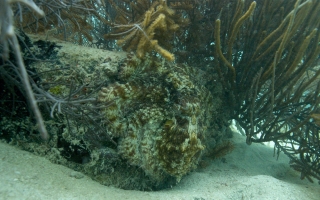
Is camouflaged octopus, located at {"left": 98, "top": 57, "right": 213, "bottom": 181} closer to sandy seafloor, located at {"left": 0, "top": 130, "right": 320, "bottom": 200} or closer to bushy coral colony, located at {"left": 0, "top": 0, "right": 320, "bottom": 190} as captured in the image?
bushy coral colony, located at {"left": 0, "top": 0, "right": 320, "bottom": 190}

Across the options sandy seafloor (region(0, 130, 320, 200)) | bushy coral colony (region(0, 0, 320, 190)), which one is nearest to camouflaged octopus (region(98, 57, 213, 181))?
bushy coral colony (region(0, 0, 320, 190))

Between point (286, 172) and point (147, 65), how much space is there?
282cm

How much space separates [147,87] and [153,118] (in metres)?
0.34

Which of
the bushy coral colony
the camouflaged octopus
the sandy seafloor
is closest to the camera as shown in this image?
the sandy seafloor

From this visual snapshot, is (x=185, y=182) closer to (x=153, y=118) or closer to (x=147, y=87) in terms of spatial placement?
(x=153, y=118)

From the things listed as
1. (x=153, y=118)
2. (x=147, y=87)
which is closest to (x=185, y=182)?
(x=153, y=118)

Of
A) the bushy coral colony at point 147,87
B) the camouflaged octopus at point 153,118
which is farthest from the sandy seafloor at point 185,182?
the camouflaged octopus at point 153,118

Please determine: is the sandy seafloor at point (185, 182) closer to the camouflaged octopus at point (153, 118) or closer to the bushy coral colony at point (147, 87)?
the bushy coral colony at point (147, 87)

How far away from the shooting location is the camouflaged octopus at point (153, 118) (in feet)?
7.38

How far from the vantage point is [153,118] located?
2.33m

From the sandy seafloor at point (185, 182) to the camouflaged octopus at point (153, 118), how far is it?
318 millimetres

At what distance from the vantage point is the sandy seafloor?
1.58 meters

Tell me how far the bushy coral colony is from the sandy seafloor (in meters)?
0.20

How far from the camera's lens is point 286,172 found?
141 inches
